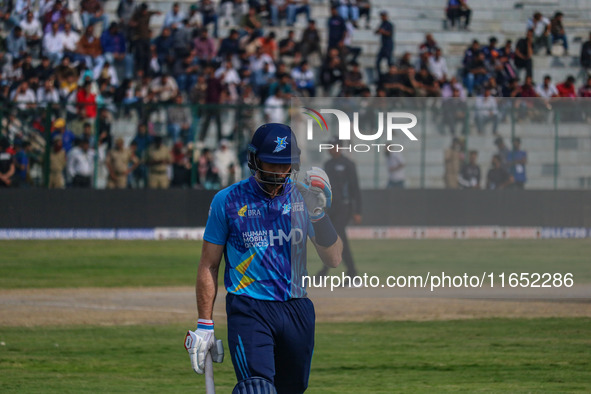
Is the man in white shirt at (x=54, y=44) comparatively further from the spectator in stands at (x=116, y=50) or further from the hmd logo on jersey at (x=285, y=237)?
the hmd logo on jersey at (x=285, y=237)

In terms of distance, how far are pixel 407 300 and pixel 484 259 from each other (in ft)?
14.1

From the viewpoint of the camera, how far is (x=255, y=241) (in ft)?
18.9

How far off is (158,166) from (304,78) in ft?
16.9

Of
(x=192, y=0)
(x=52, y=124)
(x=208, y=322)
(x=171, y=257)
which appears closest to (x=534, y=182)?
(x=171, y=257)

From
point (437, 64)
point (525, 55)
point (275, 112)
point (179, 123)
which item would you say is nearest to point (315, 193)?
point (179, 123)

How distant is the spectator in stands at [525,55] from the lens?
97.2 feet

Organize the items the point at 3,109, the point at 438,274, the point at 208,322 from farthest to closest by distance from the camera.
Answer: the point at 3,109 → the point at 438,274 → the point at 208,322

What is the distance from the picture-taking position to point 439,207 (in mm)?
19062

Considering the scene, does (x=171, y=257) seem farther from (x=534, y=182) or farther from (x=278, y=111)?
(x=534, y=182)

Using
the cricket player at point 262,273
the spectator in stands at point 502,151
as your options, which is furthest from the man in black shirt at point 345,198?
the cricket player at point 262,273

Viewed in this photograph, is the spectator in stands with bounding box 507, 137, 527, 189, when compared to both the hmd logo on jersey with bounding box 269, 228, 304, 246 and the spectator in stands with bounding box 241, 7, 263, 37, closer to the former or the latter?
the hmd logo on jersey with bounding box 269, 228, 304, 246

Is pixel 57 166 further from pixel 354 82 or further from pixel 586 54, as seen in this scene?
pixel 586 54

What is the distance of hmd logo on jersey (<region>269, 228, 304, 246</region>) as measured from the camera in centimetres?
581

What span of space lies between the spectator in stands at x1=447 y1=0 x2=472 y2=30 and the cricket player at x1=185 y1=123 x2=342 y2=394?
27.4m
